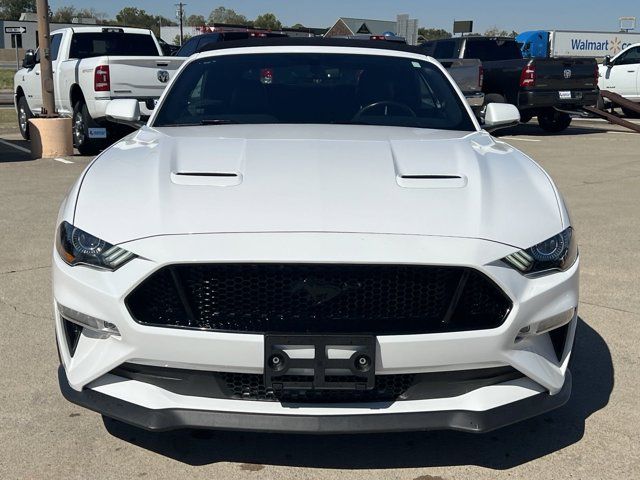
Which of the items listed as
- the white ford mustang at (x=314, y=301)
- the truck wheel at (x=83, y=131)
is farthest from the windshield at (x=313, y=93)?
the truck wheel at (x=83, y=131)

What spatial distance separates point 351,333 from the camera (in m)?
2.61

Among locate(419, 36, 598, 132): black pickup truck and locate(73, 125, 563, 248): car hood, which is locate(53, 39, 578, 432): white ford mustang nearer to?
locate(73, 125, 563, 248): car hood

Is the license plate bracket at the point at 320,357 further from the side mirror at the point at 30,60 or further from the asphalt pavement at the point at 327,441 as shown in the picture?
the side mirror at the point at 30,60

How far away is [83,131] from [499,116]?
8.66 m

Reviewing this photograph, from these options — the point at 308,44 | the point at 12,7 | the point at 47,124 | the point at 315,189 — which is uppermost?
the point at 12,7

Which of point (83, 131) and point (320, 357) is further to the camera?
point (83, 131)

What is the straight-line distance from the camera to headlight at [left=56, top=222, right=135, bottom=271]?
272 centimetres

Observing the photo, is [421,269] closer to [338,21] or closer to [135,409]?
[135,409]

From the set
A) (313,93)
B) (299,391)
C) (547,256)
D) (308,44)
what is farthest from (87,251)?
(308,44)

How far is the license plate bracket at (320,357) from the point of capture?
8.48ft

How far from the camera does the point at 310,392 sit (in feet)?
8.90

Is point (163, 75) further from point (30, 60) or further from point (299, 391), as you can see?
point (299, 391)

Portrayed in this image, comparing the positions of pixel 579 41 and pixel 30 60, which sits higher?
pixel 30 60

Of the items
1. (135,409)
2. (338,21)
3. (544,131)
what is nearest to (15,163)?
(135,409)
